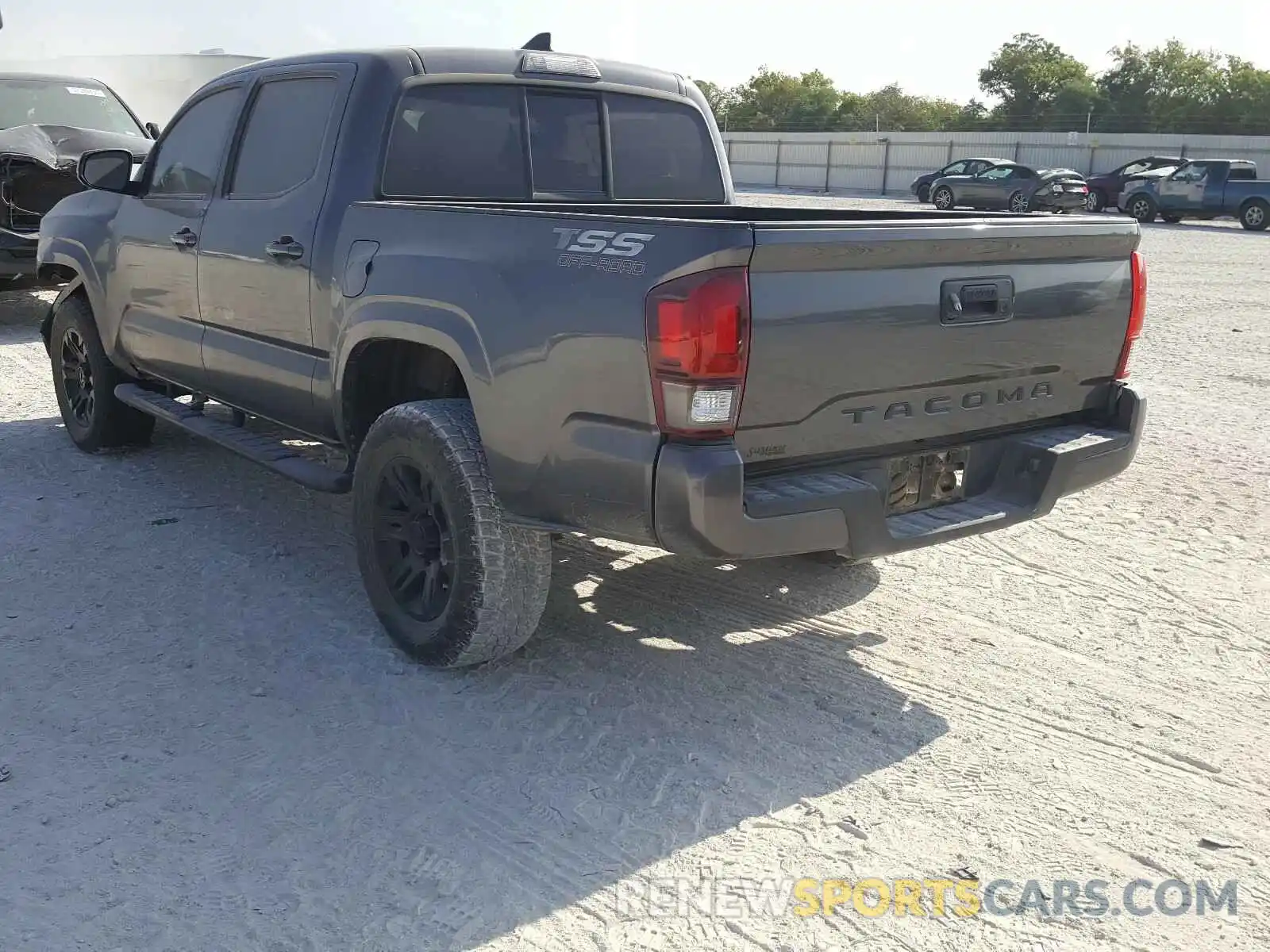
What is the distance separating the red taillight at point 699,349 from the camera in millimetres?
3078

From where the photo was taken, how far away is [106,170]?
574 centimetres

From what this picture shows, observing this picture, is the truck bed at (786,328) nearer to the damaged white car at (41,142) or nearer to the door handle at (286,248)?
the door handle at (286,248)

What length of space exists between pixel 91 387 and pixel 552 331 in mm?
3999

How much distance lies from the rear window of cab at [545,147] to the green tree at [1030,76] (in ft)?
235

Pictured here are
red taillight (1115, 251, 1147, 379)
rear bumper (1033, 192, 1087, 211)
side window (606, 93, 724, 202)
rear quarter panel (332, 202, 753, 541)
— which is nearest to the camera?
rear quarter panel (332, 202, 753, 541)

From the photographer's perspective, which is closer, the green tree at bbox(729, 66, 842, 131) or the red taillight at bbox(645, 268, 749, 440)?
the red taillight at bbox(645, 268, 749, 440)

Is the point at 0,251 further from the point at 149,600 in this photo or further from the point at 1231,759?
the point at 1231,759

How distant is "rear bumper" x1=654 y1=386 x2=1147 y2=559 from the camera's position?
3.15 metres

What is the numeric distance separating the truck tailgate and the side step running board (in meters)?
1.85

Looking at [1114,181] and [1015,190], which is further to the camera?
[1015,190]

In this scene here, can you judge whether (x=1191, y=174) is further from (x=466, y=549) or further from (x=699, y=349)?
(x=699, y=349)

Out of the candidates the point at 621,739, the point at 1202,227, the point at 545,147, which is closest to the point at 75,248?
the point at 545,147

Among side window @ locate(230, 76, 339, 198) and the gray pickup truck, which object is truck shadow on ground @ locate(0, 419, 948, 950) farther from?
side window @ locate(230, 76, 339, 198)

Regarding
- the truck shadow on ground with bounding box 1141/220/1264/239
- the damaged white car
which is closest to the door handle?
the damaged white car
